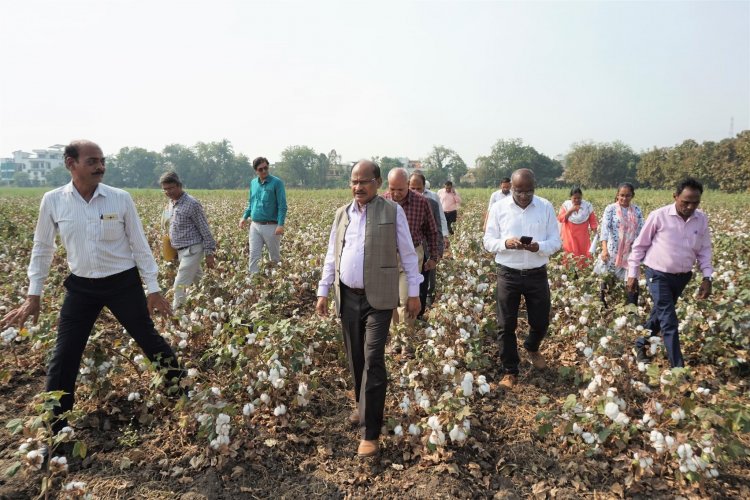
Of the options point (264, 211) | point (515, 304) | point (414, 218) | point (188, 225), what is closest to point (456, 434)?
point (515, 304)

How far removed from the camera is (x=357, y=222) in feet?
9.29

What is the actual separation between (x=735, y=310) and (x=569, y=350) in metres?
1.40

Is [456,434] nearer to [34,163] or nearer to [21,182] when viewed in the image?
[21,182]

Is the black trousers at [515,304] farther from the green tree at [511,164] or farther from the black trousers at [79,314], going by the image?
the green tree at [511,164]

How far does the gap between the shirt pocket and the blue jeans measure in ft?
13.5

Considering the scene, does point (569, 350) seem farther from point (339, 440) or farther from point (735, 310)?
point (339, 440)

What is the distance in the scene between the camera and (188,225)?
4840mm

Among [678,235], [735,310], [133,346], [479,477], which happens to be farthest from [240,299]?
[735,310]

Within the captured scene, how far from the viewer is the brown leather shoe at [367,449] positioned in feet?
9.10

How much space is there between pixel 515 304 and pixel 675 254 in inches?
54.4

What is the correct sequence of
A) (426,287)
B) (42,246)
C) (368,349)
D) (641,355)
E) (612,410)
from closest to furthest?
(612,410), (368,349), (42,246), (641,355), (426,287)

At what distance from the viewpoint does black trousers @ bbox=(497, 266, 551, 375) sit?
355 centimetres

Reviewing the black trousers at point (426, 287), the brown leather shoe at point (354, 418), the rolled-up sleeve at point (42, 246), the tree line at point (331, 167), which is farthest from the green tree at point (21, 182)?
the brown leather shoe at point (354, 418)

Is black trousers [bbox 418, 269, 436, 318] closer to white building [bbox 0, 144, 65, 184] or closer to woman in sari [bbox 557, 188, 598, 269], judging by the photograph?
woman in sari [bbox 557, 188, 598, 269]
